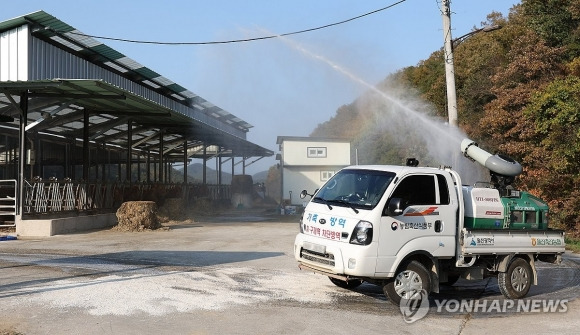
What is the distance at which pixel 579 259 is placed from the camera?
594 inches

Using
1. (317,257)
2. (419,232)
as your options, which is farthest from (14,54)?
(419,232)

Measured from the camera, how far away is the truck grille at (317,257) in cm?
836

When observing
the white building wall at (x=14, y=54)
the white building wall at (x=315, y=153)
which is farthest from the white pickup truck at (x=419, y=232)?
the white building wall at (x=315, y=153)

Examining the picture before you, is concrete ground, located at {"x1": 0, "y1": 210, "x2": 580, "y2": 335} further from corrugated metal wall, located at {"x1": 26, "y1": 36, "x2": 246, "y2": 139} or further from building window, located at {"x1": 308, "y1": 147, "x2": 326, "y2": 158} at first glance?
building window, located at {"x1": 308, "y1": 147, "x2": 326, "y2": 158}

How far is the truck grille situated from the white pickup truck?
1 centimetres

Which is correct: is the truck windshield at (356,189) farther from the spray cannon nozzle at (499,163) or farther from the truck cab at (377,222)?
the spray cannon nozzle at (499,163)

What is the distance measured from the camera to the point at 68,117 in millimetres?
24406

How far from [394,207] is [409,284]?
4.07 feet

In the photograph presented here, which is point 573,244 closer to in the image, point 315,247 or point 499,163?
point 499,163

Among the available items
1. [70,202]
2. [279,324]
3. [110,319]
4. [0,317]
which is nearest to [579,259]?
[279,324]

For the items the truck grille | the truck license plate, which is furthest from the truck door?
the truck license plate

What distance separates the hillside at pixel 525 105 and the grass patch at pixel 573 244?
1.03m

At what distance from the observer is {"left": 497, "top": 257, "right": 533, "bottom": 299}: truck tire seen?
9.40 m

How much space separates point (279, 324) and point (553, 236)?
547 cm
